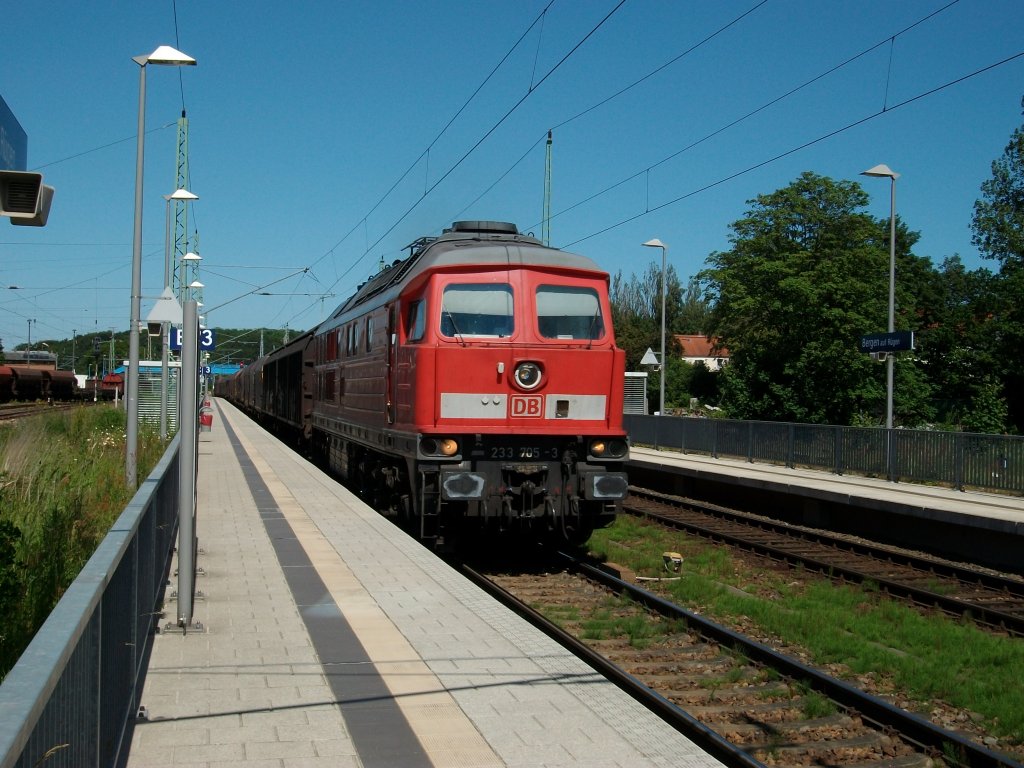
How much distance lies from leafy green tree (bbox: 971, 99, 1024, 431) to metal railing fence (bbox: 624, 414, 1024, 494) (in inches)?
728

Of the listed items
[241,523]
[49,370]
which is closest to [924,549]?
[241,523]

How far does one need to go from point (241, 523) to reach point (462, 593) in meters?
5.43

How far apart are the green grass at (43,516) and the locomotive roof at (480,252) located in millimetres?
4313

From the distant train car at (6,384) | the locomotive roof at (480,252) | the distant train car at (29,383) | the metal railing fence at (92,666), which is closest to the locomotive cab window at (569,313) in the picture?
the locomotive roof at (480,252)

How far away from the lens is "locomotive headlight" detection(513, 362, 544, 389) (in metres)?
11.5

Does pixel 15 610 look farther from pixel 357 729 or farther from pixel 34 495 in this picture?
pixel 34 495

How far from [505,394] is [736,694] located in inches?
196

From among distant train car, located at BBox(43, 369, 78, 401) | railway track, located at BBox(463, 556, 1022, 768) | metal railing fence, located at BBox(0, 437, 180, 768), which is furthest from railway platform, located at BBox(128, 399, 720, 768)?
distant train car, located at BBox(43, 369, 78, 401)

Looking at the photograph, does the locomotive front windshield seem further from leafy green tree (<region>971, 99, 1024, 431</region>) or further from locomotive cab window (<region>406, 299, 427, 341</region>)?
leafy green tree (<region>971, 99, 1024, 431</region>)

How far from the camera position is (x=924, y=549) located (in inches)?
616

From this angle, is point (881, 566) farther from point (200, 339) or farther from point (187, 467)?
point (200, 339)

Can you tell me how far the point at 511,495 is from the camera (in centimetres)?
1135

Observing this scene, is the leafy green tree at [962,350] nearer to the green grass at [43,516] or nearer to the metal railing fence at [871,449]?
the metal railing fence at [871,449]

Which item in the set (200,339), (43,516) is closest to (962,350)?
(200,339)
